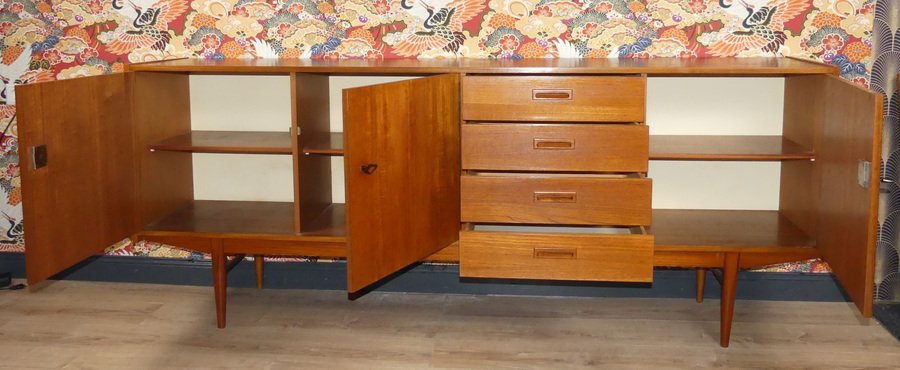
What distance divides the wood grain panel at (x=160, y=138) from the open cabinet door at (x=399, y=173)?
901 mm

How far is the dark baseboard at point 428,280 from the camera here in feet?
10.7

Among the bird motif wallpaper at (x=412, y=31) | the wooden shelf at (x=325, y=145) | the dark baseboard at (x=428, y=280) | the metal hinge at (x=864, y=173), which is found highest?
the bird motif wallpaper at (x=412, y=31)

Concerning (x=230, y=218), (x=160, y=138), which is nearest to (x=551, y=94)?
(x=230, y=218)

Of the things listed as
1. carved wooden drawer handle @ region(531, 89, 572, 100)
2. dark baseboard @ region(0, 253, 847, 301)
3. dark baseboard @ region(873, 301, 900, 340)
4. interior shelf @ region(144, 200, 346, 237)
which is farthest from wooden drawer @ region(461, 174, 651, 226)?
dark baseboard @ region(873, 301, 900, 340)

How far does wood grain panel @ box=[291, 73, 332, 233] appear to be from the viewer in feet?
9.18

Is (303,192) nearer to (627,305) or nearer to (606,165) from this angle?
(606,165)

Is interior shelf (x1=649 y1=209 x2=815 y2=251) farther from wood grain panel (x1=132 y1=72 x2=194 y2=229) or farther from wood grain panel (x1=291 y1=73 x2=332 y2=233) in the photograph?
wood grain panel (x1=132 y1=72 x2=194 y2=229)

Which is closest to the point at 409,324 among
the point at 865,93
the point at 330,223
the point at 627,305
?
the point at 330,223

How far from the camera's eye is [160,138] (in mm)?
3053

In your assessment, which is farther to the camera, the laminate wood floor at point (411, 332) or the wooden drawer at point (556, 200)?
the laminate wood floor at point (411, 332)

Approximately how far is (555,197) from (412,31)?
2.94ft

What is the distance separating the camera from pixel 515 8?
3.15 meters

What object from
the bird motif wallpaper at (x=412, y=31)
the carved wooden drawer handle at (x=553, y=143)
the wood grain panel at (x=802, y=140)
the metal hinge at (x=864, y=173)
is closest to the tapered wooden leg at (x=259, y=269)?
Answer: the bird motif wallpaper at (x=412, y=31)

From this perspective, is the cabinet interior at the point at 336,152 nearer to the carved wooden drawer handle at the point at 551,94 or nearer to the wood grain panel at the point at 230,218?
the wood grain panel at the point at 230,218
